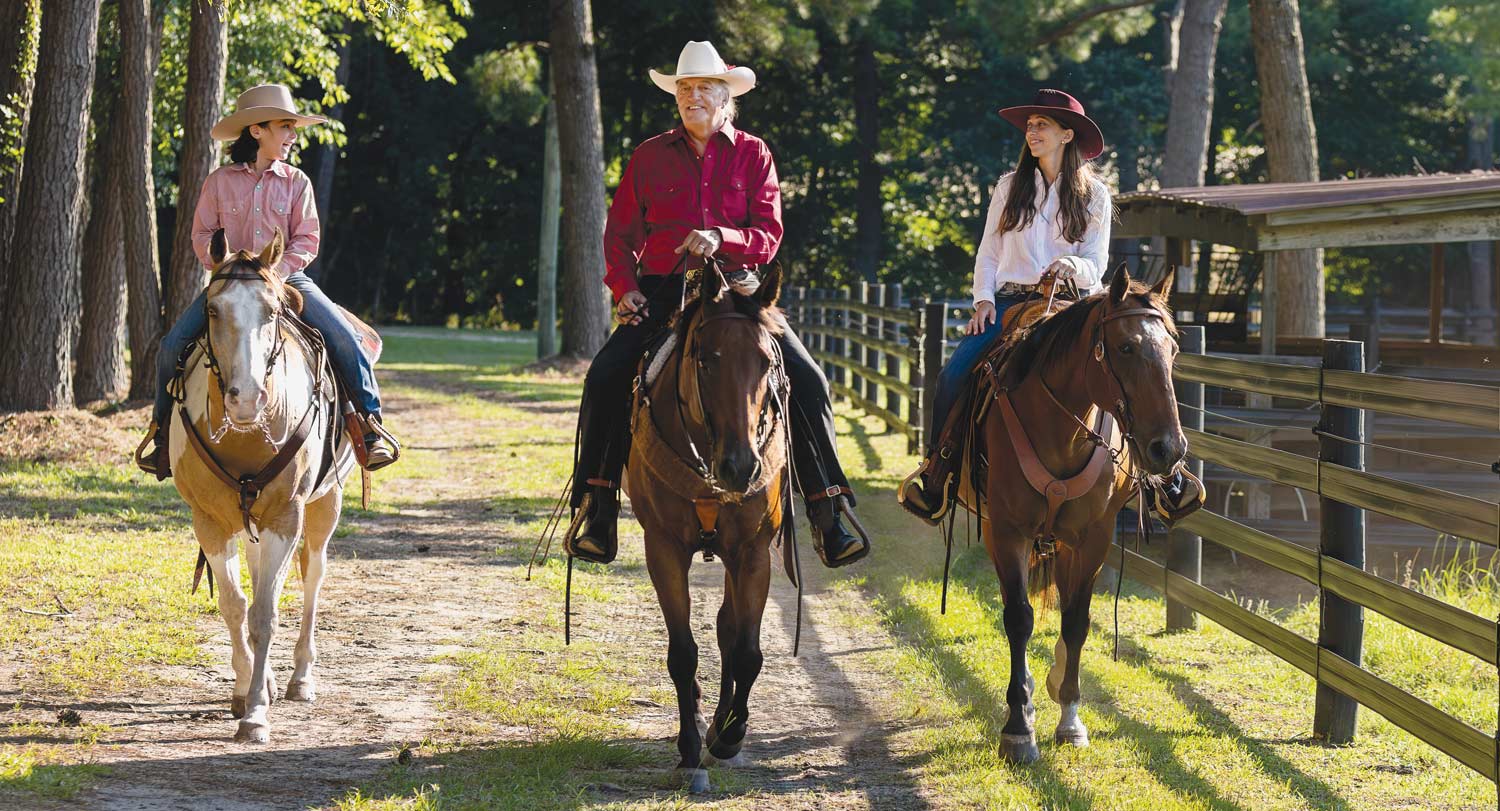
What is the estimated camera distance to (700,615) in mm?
9062

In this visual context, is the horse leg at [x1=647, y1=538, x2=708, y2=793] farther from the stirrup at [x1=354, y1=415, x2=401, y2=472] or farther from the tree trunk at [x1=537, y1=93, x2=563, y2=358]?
the tree trunk at [x1=537, y1=93, x2=563, y2=358]

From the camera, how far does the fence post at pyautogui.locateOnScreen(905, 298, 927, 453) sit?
15930 mm

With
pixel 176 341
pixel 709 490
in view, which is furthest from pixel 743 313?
pixel 176 341

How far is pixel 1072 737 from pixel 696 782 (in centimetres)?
169

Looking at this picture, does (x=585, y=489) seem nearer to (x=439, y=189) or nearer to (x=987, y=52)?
(x=987, y=52)

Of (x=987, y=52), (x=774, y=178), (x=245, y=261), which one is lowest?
(x=245, y=261)

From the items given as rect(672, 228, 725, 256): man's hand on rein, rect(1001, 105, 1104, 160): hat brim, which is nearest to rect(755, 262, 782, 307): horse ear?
rect(672, 228, 725, 256): man's hand on rein

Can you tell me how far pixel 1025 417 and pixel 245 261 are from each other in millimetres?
3152

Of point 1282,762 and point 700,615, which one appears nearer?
point 1282,762

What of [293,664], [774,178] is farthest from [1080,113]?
[293,664]

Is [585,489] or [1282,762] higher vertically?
[585,489]

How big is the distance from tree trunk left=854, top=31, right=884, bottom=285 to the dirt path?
104 ft

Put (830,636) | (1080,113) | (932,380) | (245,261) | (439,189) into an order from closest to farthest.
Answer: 1. (245,261)
2. (1080,113)
3. (830,636)
4. (932,380)
5. (439,189)

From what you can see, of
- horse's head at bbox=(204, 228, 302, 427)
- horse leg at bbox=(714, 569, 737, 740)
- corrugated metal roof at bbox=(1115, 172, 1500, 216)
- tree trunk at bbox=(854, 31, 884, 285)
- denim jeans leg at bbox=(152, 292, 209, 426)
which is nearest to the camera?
horse's head at bbox=(204, 228, 302, 427)
